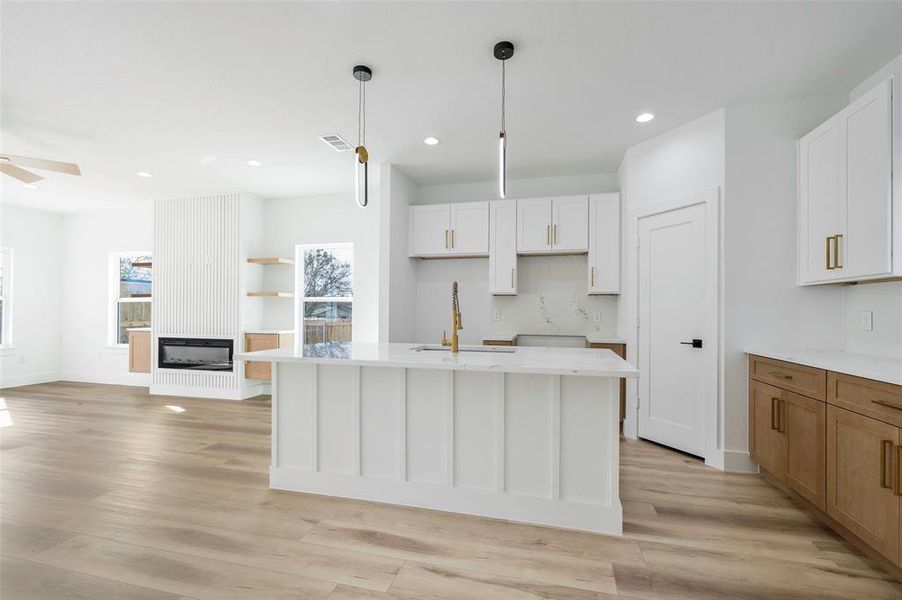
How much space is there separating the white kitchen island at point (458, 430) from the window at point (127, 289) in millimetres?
5622

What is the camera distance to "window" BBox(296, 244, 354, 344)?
5797 millimetres

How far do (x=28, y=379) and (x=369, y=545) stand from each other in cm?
761

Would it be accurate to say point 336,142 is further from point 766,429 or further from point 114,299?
point 114,299

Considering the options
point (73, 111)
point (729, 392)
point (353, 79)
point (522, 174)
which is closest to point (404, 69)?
point (353, 79)

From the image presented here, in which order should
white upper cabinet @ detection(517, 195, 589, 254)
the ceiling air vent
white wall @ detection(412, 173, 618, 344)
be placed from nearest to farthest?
the ceiling air vent
white upper cabinet @ detection(517, 195, 589, 254)
white wall @ detection(412, 173, 618, 344)

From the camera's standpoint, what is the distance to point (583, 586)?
1.74m

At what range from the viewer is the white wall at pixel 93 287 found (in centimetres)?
660

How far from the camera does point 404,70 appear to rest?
8.72ft

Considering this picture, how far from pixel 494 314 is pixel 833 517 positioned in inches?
132

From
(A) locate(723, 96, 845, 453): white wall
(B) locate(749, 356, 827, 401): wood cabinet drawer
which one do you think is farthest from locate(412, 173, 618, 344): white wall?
(B) locate(749, 356, 827, 401): wood cabinet drawer

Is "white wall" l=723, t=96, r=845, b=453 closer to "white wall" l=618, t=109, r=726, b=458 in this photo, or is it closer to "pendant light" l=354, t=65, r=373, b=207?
"white wall" l=618, t=109, r=726, b=458

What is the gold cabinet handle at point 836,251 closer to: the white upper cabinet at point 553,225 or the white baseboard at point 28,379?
the white upper cabinet at point 553,225

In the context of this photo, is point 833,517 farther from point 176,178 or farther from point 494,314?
point 176,178

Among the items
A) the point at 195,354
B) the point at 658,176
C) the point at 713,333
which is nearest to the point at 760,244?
the point at 713,333
